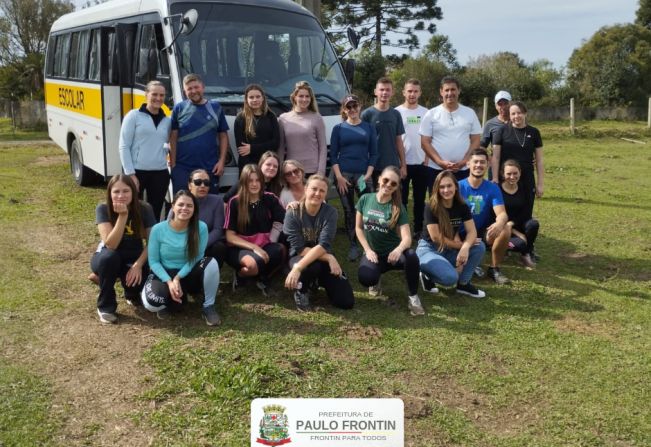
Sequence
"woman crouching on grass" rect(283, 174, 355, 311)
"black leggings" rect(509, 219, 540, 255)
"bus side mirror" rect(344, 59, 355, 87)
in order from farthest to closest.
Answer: "bus side mirror" rect(344, 59, 355, 87) < "black leggings" rect(509, 219, 540, 255) < "woman crouching on grass" rect(283, 174, 355, 311)

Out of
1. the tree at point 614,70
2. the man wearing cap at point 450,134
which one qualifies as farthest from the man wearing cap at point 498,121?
the tree at point 614,70

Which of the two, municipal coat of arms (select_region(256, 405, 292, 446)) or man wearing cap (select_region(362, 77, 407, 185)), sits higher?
man wearing cap (select_region(362, 77, 407, 185))

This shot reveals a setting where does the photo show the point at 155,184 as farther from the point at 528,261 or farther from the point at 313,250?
the point at 528,261

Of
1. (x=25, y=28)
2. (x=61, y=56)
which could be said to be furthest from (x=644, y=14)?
(x=61, y=56)

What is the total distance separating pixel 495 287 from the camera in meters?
6.33

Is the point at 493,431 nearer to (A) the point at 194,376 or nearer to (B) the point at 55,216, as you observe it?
(A) the point at 194,376

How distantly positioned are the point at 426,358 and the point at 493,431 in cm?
99

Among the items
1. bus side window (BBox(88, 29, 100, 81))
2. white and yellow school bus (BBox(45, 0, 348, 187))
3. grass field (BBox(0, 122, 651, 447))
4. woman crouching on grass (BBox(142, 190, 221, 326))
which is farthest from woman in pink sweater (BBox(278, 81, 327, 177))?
bus side window (BBox(88, 29, 100, 81))

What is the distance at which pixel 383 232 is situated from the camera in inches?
231

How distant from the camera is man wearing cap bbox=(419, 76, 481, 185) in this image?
22.8 feet

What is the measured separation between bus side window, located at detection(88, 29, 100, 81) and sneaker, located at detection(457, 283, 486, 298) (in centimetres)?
624

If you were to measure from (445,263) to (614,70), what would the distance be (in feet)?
111

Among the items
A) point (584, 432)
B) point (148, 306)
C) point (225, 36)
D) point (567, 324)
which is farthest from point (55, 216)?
point (584, 432)

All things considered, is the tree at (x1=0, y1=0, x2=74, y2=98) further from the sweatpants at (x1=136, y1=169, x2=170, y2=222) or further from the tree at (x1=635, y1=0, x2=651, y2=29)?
the tree at (x1=635, y1=0, x2=651, y2=29)
